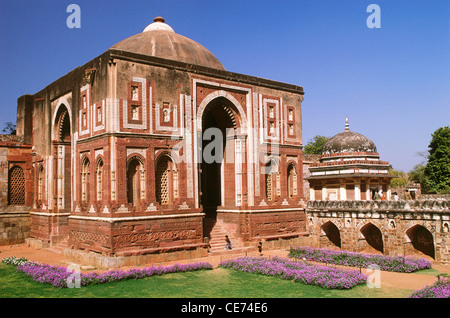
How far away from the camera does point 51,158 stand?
2330 cm

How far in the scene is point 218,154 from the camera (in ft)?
77.5

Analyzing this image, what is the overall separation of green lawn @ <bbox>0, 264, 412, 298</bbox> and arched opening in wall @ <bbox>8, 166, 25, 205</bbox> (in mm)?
10481

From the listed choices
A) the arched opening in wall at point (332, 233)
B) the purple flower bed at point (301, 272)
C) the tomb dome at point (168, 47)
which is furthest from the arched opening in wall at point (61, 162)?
the arched opening in wall at point (332, 233)

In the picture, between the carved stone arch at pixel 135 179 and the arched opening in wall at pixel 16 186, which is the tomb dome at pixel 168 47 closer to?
the carved stone arch at pixel 135 179

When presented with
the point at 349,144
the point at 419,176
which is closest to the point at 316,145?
the point at 419,176

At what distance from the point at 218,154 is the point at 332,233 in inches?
315

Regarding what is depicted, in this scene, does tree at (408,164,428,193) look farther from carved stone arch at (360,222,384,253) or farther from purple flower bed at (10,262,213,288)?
purple flower bed at (10,262,213,288)

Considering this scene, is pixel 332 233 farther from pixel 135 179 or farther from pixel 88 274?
pixel 88 274

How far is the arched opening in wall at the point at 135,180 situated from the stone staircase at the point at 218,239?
428 cm

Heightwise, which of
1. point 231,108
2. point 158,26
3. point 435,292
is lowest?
point 435,292

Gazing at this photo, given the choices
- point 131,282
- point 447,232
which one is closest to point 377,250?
point 447,232

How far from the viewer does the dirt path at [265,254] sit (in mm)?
14570

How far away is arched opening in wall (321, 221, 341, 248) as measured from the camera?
24.8m
